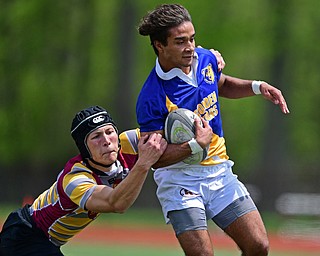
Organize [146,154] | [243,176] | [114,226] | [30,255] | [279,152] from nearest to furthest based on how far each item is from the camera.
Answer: [146,154] < [30,255] < [114,226] < [243,176] < [279,152]

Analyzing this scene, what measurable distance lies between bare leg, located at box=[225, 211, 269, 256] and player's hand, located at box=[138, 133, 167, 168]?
33.9 inches

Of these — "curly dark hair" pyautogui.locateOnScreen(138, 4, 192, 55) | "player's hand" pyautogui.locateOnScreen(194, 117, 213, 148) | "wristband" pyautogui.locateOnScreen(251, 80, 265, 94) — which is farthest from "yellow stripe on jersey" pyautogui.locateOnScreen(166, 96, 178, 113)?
"wristband" pyautogui.locateOnScreen(251, 80, 265, 94)

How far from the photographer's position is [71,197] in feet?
22.3

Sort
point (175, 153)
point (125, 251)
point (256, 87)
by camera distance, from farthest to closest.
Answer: point (125, 251) < point (256, 87) < point (175, 153)

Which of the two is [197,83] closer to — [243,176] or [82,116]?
[82,116]

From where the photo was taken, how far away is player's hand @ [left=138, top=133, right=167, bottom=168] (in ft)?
21.8

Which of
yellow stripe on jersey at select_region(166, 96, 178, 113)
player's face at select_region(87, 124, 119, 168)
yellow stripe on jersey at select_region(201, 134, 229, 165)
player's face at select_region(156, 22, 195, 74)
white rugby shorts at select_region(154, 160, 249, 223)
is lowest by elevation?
white rugby shorts at select_region(154, 160, 249, 223)

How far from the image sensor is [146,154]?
263 inches

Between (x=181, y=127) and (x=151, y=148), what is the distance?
36cm

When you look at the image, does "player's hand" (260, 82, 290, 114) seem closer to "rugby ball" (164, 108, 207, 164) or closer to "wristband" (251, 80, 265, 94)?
"wristband" (251, 80, 265, 94)

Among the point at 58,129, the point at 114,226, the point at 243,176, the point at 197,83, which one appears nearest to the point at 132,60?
the point at 58,129

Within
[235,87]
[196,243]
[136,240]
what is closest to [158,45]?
[235,87]

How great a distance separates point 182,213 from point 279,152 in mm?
19489

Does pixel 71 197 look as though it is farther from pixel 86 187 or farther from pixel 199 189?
pixel 199 189
